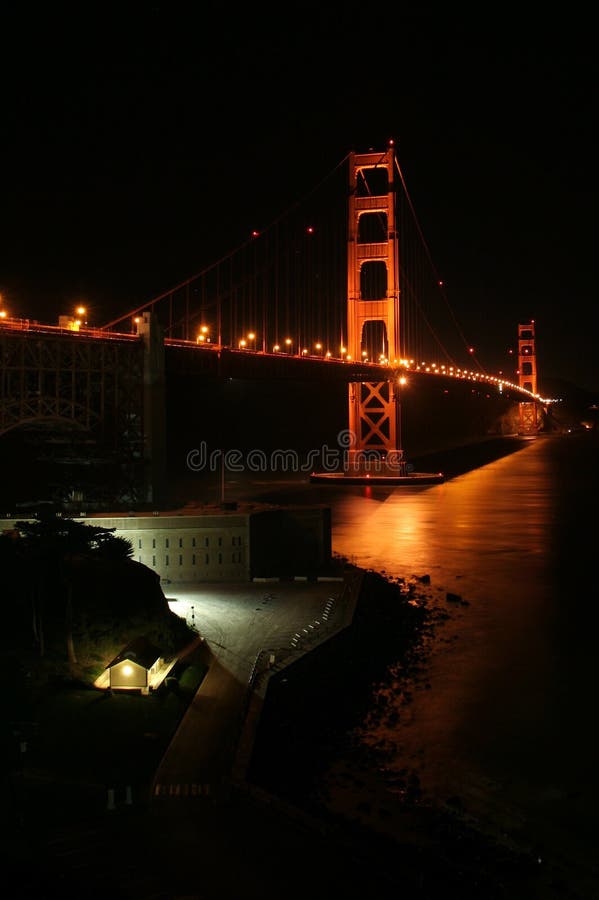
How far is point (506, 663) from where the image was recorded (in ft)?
26.3

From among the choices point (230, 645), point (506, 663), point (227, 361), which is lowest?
point (506, 663)

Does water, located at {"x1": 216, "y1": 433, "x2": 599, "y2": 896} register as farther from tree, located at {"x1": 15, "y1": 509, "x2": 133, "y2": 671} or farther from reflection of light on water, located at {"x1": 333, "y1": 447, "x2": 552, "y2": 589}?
tree, located at {"x1": 15, "y1": 509, "x2": 133, "y2": 671}

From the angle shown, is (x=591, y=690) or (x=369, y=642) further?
(x=369, y=642)

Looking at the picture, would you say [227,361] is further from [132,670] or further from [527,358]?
[527,358]

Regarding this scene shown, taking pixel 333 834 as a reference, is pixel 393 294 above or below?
above

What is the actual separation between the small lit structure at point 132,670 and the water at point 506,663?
176 cm

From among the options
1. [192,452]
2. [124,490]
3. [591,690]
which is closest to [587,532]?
[124,490]

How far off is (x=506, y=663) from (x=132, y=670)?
357 centimetres

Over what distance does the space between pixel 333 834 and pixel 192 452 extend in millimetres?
31301

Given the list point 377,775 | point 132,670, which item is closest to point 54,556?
point 132,670

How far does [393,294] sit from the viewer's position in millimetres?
24609

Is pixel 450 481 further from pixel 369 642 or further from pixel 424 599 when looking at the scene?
pixel 369 642

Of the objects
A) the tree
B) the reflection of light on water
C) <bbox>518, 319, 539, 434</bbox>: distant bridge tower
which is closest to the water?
the reflection of light on water

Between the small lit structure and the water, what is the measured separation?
176 cm
